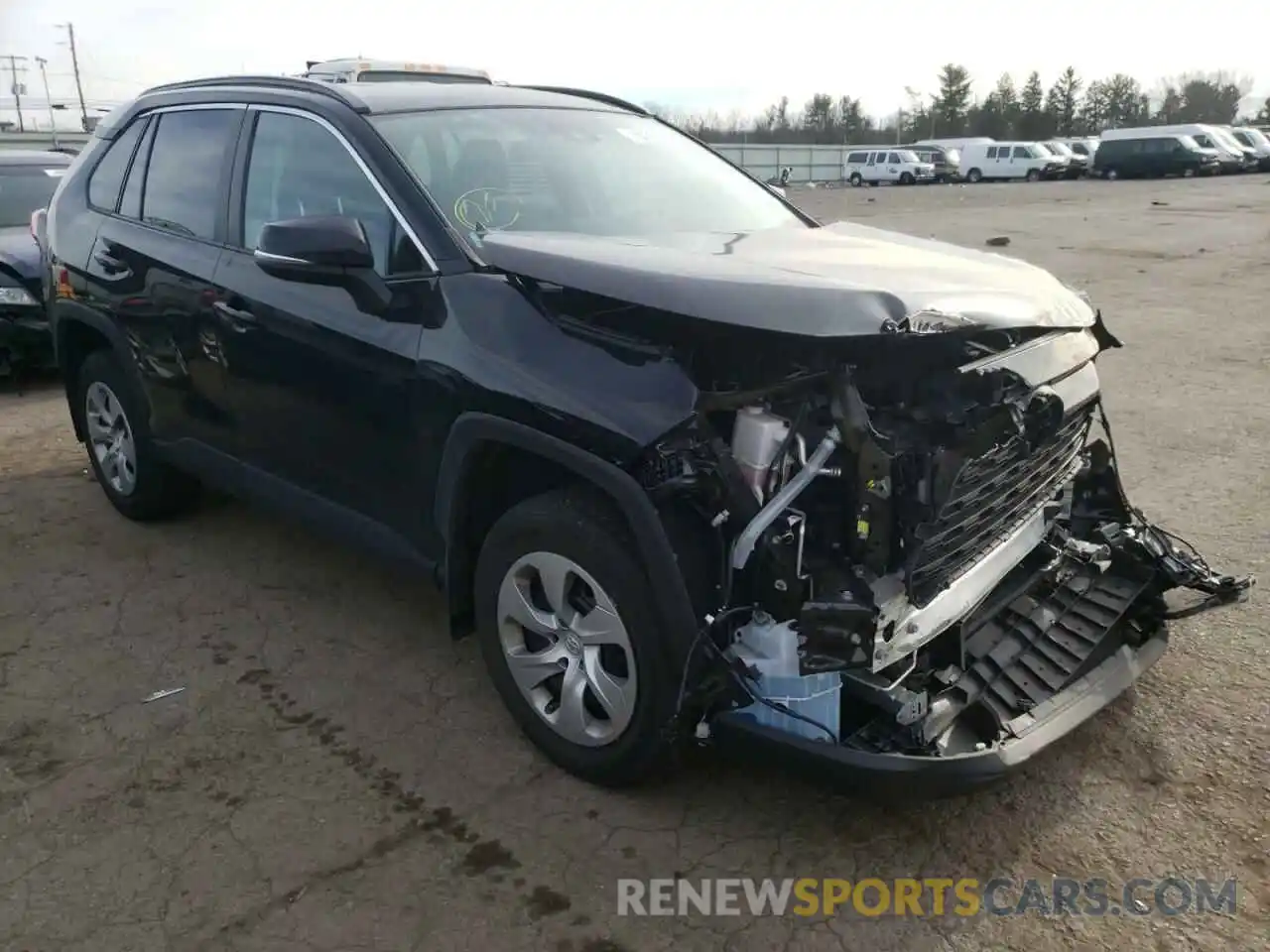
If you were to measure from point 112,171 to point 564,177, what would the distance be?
250 cm

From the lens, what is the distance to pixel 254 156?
400 centimetres

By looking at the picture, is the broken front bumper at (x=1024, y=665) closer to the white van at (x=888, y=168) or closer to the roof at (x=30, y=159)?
the roof at (x=30, y=159)

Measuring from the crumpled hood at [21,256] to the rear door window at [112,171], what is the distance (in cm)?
315

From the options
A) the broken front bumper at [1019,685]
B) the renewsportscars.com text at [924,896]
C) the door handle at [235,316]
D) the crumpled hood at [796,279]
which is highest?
the crumpled hood at [796,279]

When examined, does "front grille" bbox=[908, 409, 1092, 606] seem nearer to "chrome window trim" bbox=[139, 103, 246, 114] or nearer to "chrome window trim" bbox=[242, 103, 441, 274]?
"chrome window trim" bbox=[242, 103, 441, 274]

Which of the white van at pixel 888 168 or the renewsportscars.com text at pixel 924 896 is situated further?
the white van at pixel 888 168

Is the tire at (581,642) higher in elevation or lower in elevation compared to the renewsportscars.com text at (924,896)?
higher

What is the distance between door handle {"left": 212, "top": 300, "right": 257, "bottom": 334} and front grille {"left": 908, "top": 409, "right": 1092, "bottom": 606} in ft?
8.35

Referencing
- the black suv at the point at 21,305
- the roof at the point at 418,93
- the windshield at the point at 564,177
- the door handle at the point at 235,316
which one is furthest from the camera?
the black suv at the point at 21,305

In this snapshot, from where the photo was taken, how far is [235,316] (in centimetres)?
392

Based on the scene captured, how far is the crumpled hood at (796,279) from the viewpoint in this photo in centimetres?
246

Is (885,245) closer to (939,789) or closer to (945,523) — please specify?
(945,523)

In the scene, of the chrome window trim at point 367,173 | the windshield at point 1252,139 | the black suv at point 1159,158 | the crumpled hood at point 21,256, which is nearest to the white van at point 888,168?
the black suv at point 1159,158

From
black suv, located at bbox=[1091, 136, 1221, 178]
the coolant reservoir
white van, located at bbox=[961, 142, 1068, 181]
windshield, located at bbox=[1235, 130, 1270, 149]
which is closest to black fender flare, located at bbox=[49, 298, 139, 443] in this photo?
the coolant reservoir
